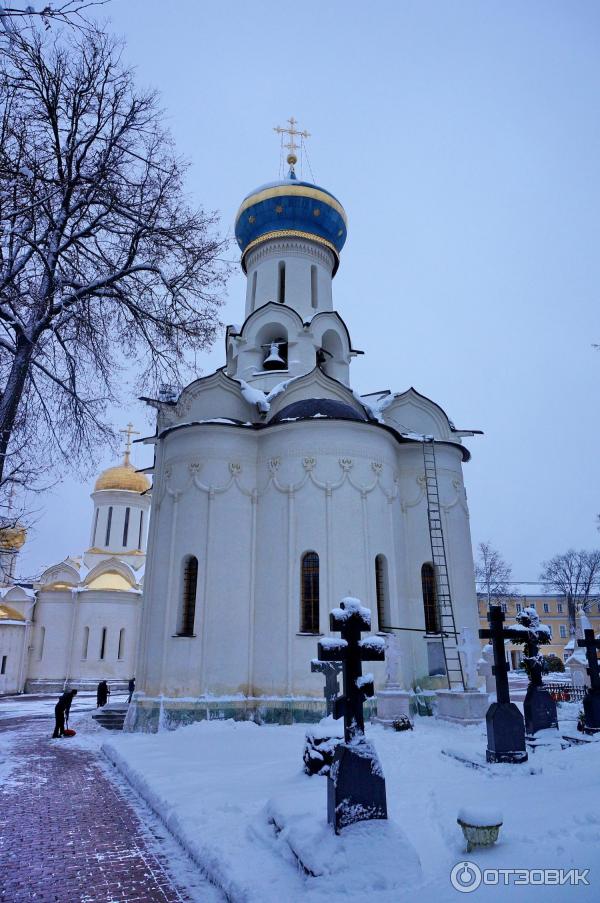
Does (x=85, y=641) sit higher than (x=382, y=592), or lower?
lower

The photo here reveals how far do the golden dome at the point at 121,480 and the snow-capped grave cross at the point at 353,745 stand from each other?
90.6 ft

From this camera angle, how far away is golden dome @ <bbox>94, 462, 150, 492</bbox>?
31391mm

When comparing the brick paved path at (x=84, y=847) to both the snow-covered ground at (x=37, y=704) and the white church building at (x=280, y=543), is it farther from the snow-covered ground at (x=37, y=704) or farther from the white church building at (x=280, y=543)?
the snow-covered ground at (x=37, y=704)

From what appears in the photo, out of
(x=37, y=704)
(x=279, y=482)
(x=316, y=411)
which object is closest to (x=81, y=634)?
(x=37, y=704)

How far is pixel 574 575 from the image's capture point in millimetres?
45969

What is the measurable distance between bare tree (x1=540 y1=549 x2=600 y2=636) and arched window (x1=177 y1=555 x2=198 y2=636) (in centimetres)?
3794

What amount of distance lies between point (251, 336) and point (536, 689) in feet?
42.5

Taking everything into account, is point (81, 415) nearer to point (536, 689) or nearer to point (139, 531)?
point (536, 689)

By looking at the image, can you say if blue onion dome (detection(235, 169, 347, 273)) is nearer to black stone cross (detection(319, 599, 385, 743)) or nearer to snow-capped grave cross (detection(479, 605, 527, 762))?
snow-capped grave cross (detection(479, 605, 527, 762))

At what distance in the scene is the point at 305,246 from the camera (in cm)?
1928

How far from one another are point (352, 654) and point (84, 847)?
294 centimetres

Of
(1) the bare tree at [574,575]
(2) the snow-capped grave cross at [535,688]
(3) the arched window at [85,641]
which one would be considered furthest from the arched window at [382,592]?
(1) the bare tree at [574,575]

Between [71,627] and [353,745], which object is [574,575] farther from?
[353,745]

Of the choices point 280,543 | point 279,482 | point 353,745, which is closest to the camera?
point 353,745
